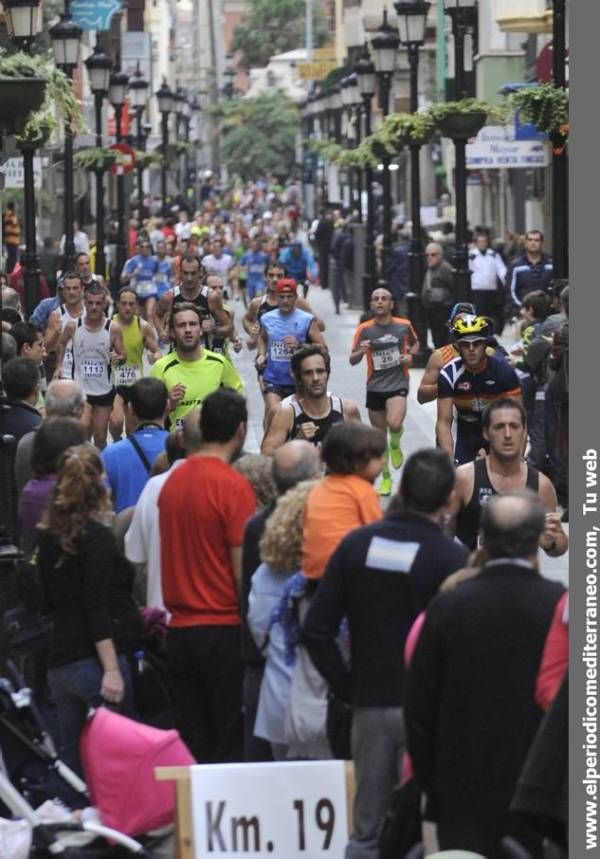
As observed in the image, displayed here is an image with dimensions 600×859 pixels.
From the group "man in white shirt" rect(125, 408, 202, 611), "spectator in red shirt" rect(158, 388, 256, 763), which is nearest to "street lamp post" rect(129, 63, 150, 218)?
"man in white shirt" rect(125, 408, 202, 611)

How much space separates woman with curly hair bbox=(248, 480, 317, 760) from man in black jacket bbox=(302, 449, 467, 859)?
0.59 m

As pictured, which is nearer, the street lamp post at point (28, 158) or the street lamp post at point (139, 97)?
the street lamp post at point (28, 158)

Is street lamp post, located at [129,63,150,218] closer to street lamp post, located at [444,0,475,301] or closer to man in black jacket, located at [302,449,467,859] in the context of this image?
street lamp post, located at [444,0,475,301]

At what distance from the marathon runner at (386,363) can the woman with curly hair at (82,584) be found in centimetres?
1008

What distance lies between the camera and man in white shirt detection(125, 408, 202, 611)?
33.9 ft

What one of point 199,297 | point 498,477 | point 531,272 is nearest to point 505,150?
point 531,272

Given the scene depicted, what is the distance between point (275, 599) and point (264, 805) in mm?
823

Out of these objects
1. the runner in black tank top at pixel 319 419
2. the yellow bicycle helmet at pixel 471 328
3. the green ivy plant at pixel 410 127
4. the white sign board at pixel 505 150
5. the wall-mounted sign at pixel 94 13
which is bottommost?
the runner in black tank top at pixel 319 419

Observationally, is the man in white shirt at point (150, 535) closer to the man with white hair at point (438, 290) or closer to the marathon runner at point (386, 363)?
the marathon runner at point (386, 363)

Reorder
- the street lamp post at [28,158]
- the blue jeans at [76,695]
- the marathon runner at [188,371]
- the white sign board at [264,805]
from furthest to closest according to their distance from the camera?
1. the street lamp post at [28,158]
2. the marathon runner at [188,371]
3. the blue jeans at [76,695]
4. the white sign board at [264,805]

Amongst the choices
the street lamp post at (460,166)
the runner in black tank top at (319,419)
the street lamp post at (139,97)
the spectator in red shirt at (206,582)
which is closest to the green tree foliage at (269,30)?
the street lamp post at (139,97)

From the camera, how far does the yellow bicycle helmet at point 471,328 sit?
48.1 ft

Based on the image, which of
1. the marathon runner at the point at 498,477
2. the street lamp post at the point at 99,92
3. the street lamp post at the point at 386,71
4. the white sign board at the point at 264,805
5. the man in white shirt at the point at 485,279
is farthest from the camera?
the street lamp post at the point at 386,71

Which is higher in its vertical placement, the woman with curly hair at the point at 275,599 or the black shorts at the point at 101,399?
the woman with curly hair at the point at 275,599
